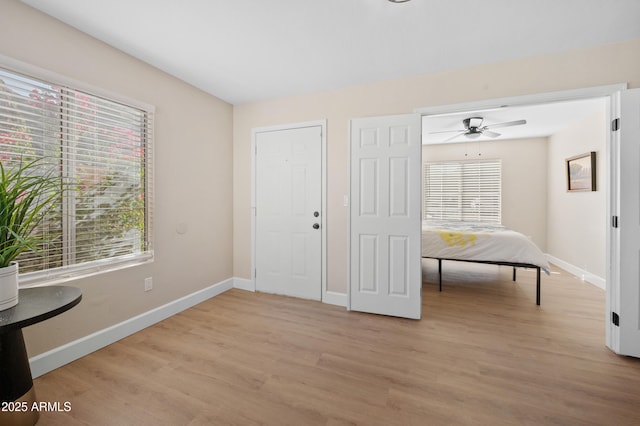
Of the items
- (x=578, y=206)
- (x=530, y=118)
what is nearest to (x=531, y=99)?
(x=530, y=118)

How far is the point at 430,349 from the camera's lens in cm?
231

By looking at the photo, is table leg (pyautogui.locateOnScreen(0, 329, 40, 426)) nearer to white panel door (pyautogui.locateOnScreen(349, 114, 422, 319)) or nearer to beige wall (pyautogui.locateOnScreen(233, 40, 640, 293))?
beige wall (pyautogui.locateOnScreen(233, 40, 640, 293))

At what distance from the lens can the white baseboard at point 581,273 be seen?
150 inches

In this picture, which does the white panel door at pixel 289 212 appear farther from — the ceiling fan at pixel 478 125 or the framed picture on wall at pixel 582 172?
the framed picture on wall at pixel 582 172

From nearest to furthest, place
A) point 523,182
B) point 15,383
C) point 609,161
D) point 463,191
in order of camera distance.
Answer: point 15,383 → point 609,161 → point 523,182 → point 463,191

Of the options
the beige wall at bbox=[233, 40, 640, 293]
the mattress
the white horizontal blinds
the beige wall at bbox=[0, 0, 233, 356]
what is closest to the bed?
the mattress

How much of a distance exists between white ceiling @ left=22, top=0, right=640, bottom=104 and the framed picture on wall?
2.52 metres

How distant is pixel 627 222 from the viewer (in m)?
2.16

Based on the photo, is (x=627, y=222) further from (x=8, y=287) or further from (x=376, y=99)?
(x=8, y=287)

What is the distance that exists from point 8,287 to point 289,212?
250cm

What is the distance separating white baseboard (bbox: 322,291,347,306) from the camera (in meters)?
3.28

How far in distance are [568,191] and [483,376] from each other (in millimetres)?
4502

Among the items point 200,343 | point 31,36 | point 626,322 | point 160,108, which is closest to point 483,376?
point 626,322

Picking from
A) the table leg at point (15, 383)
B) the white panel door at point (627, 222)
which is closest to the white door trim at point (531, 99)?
the white panel door at point (627, 222)
